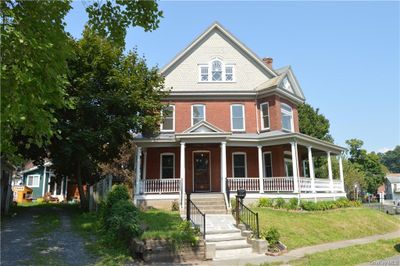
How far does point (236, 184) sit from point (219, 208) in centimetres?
341

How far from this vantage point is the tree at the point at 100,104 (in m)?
17.3

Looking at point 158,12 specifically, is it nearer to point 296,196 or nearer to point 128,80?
point 128,80

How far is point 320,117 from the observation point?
136 feet

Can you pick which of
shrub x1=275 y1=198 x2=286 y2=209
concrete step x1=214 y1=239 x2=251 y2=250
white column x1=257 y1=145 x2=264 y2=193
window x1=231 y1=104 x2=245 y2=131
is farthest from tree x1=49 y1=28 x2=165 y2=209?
concrete step x1=214 y1=239 x2=251 y2=250

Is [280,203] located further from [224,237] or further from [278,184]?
[224,237]

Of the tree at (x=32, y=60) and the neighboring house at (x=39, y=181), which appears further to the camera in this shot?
the neighboring house at (x=39, y=181)

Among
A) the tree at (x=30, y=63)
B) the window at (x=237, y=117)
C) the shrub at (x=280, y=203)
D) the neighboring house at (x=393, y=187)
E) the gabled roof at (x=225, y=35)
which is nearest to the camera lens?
the tree at (x=30, y=63)

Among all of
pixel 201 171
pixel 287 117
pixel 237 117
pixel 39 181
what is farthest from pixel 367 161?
pixel 39 181

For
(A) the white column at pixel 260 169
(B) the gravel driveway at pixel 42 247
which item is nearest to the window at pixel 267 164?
(A) the white column at pixel 260 169

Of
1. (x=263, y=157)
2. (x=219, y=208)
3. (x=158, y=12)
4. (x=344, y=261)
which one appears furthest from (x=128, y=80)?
(x=344, y=261)

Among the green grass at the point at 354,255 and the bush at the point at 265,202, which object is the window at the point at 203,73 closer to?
the bush at the point at 265,202

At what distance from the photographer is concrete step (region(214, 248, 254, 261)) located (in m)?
10.9

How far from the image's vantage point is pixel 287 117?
2298 centimetres

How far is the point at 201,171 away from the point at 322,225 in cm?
835
